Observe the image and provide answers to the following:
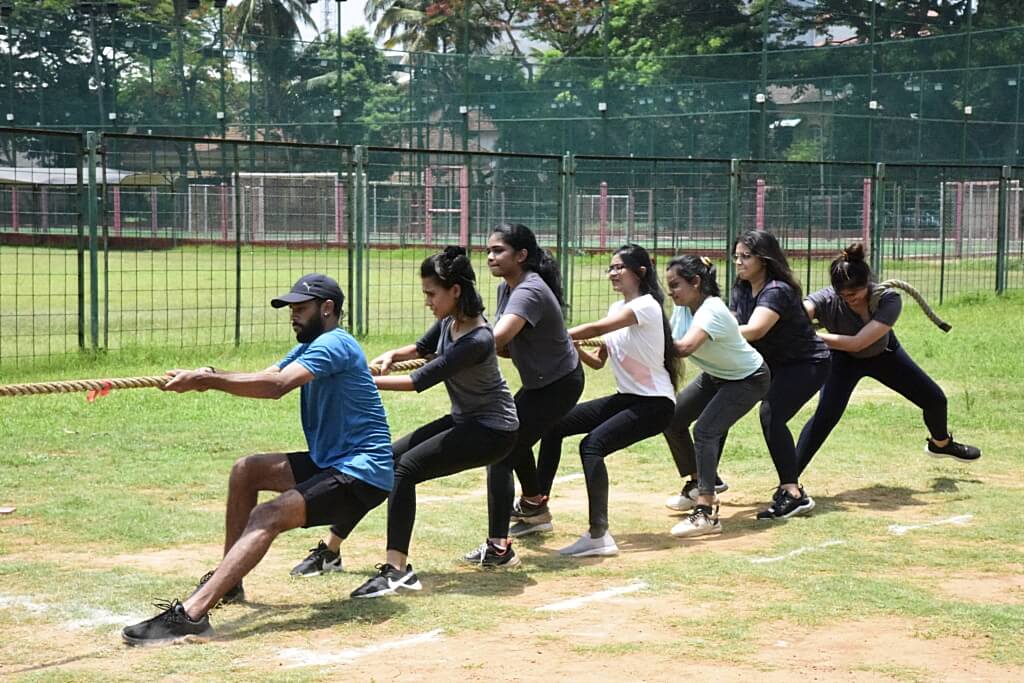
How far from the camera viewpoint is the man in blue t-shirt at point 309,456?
6000 millimetres

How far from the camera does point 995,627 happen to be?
20.3 ft

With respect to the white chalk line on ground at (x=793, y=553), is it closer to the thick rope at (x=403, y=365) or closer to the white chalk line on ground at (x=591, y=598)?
the white chalk line on ground at (x=591, y=598)

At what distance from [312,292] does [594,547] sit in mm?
2281

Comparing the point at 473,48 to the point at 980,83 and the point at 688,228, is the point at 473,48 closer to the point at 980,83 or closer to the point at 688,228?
the point at 980,83

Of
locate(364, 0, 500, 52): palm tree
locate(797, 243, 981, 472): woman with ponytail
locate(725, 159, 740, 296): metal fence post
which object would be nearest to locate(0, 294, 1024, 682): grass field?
locate(797, 243, 981, 472): woman with ponytail

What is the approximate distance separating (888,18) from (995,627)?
36.9 meters

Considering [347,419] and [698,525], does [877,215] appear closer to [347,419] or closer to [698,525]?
[698,525]

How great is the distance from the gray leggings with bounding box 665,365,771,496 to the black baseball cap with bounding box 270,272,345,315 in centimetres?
288

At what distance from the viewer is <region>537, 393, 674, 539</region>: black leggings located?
7.72m

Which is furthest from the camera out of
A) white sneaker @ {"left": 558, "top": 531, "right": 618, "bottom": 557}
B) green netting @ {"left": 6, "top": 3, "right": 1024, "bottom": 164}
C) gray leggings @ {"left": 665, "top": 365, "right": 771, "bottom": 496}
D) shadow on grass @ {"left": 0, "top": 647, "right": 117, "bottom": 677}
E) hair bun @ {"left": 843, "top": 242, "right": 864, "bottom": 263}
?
green netting @ {"left": 6, "top": 3, "right": 1024, "bottom": 164}

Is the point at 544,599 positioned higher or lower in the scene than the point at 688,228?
lower

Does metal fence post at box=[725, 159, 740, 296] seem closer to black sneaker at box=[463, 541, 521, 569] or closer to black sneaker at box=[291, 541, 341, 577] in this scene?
black sneaker at box=[463, 541, 521, 569]

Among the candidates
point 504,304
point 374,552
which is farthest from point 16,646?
point 504,304

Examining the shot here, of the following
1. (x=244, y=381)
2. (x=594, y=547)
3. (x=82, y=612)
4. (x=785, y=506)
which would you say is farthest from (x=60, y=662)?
(x=785, y=506)
